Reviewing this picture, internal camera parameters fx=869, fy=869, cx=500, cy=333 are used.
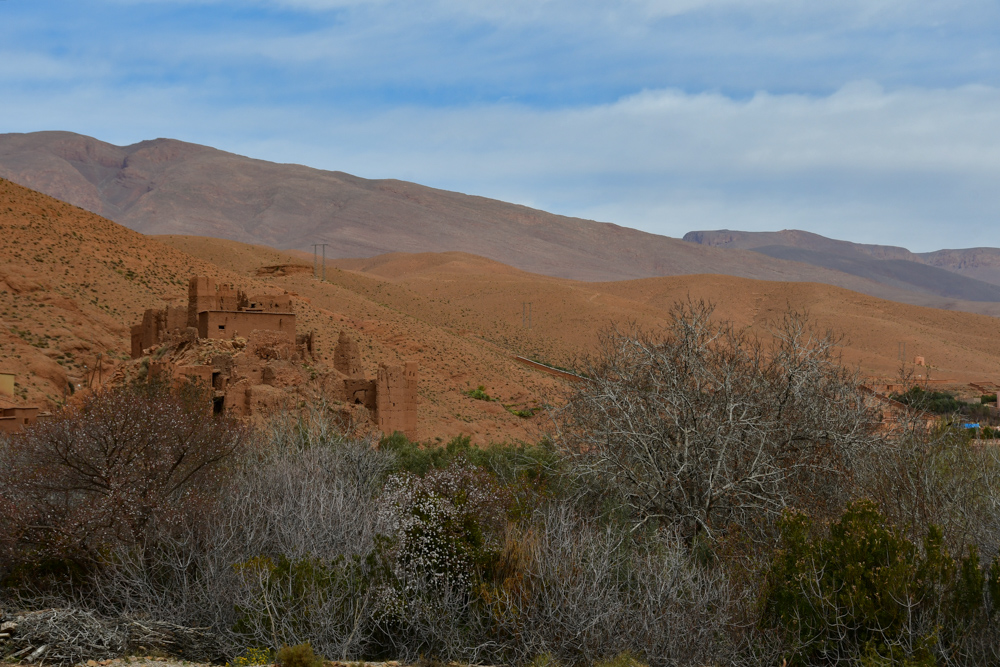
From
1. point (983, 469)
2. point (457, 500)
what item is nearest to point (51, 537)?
point (457, 500)

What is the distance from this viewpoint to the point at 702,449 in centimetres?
1353

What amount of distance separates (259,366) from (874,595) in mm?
16793

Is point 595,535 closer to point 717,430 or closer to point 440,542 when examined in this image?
point 717,430

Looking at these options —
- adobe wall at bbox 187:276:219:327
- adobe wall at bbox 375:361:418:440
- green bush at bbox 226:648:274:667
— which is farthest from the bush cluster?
adobe wall at bbox 187:276:219:327

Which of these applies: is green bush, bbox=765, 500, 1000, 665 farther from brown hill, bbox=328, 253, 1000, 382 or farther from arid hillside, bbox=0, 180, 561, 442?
brown hill, bbox=328, 253, 1000, 382

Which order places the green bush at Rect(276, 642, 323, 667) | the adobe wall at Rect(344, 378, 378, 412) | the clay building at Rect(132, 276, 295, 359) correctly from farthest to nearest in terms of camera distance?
the clay building at Rect(132, 276, 295, 359)
the adobe wall at Rect(344, 378, 378, 412)
the green bush at Rect(276, 642, 323, 667)

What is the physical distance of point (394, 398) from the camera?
2461cm

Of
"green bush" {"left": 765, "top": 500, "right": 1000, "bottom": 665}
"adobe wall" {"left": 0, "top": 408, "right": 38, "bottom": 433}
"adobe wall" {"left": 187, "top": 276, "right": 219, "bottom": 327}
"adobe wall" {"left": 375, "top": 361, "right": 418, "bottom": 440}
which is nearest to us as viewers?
"green bush" {"left": 765, "top": 500, "right": 1000, "bottom": 665}

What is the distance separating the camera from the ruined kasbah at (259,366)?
21.9 metres

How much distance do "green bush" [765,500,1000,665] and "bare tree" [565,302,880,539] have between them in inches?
89.8

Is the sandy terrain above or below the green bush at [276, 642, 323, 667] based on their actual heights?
above

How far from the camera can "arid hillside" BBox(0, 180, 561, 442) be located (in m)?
33.7

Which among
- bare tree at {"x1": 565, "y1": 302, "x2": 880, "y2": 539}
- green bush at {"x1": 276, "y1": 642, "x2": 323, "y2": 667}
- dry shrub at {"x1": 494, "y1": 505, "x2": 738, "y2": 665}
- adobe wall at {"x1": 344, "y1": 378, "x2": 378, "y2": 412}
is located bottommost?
green bush at {"x1": 276, "y1": 642, "x2": 323, "y2": 667}

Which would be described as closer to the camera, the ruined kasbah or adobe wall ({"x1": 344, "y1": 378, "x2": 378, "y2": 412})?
the ruined kasbah
